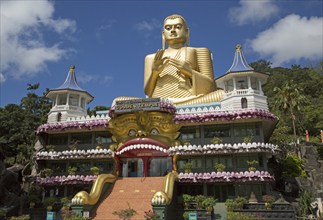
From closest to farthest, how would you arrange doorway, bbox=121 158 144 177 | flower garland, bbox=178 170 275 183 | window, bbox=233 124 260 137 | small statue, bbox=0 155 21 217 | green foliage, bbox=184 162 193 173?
flower garland, bbox=178 170 275 183
small statue, bbox=0 155 21 217
green foliage, bbox=184 162 193 173
window, bbox=233 124 260 137
doorway, bbox=121 158 144 177

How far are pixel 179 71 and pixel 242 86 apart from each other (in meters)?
7.36

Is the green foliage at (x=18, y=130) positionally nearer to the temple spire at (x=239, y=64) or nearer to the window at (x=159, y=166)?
the window at (x=159, y=166)

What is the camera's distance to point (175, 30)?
118ft

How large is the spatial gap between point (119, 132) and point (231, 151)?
928 cm

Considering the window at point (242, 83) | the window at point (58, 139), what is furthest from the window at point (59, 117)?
the window at point (242, 83)

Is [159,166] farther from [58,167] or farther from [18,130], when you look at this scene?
[18,130]

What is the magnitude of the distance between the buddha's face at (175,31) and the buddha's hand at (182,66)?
588 cm

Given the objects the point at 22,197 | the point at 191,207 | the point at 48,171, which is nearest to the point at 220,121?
the point at 191,207

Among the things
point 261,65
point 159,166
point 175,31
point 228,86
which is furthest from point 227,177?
point 261,65

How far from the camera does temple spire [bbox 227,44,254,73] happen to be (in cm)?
2627

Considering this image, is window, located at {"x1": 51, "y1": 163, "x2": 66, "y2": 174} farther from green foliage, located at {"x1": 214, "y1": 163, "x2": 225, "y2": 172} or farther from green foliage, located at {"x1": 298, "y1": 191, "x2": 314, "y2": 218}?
green foliage, located at {"x1": 298, "y1": 191, "x2": 314, "y2": 218}

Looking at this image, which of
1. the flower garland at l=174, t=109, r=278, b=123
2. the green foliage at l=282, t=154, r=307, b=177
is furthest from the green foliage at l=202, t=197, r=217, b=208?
the green foliage at l=282, t=154, r=307, b=177

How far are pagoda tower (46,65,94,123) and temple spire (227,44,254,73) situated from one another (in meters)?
14.1

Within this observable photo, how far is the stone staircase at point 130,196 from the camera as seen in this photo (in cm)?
2043
